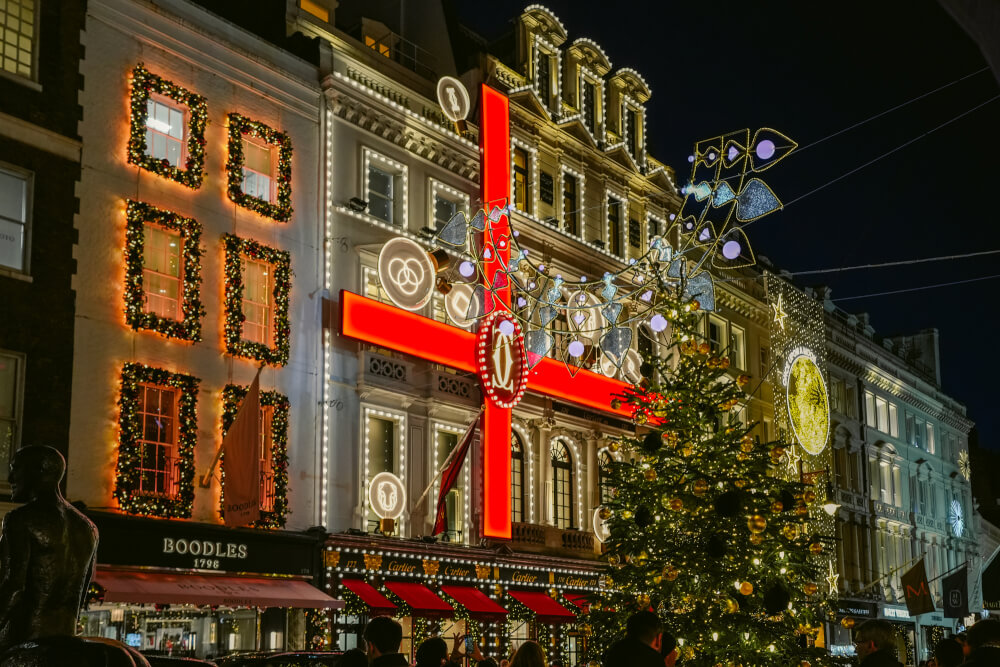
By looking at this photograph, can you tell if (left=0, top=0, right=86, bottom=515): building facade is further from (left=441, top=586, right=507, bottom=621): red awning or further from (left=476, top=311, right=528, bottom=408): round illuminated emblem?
(left=476, top=311, right=528, bottom=408): round illuminated emblem

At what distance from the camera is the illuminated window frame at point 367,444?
2572 centimetres

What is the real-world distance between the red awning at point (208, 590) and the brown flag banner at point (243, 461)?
4.13 ft

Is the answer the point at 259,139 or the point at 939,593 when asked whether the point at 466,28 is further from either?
the point at 939,593

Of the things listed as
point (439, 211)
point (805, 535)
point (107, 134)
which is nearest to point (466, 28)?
point (439, 211)

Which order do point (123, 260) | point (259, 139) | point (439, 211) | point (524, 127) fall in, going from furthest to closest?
point (524, 127) < point (439, 211) < point (259, 139) < point (123, 260)

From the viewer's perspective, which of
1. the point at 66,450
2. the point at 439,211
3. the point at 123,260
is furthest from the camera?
the point at 439,211

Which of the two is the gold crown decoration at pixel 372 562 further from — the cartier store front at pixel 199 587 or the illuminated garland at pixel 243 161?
the illuminated garland at pixel 243 161

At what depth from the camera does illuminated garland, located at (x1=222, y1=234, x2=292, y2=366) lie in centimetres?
2311

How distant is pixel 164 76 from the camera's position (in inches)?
892

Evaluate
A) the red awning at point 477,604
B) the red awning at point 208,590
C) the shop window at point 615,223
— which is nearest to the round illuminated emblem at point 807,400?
the shop window at point 615,223

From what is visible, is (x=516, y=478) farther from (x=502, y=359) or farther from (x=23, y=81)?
(x=23, y=81)

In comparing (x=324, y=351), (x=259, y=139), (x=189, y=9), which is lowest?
(x=324, y=351)

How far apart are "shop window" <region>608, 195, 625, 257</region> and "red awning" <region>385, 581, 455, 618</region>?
14.6m

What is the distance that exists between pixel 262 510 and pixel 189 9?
1048 cm
